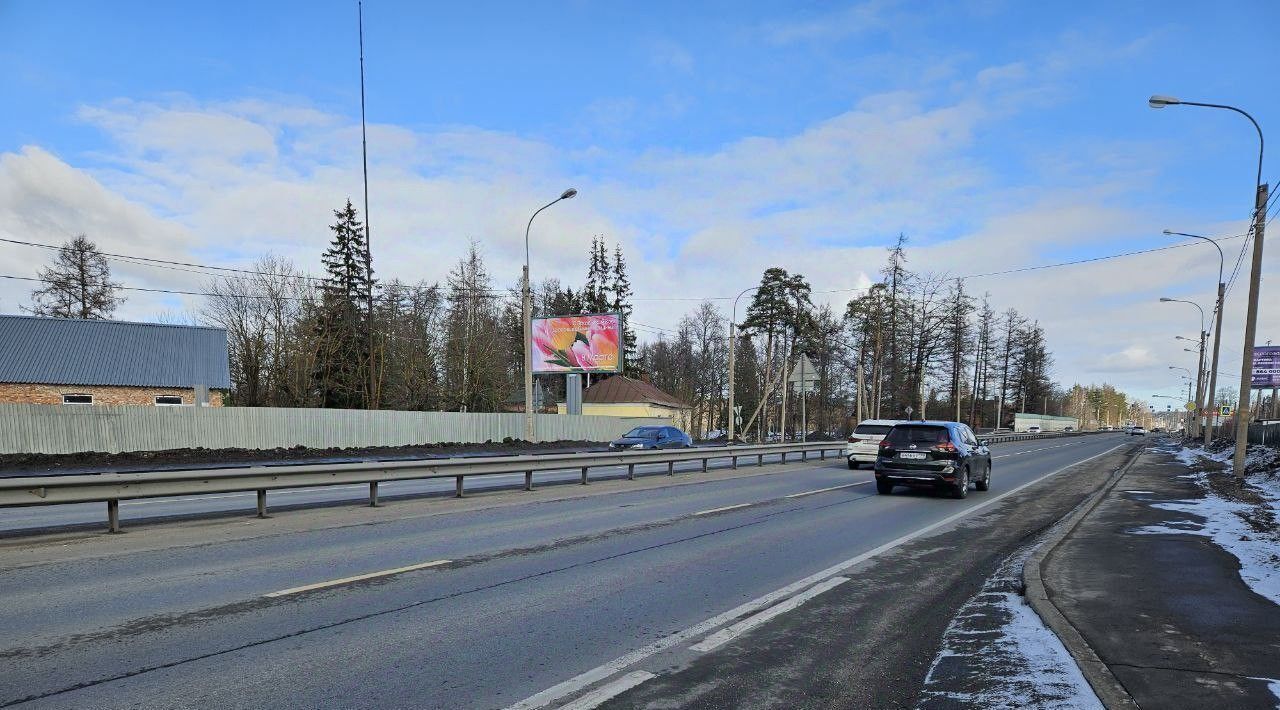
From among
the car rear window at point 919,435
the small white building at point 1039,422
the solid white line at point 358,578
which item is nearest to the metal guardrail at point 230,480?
the solid white line at point 358,578

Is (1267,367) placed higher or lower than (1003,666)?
higher

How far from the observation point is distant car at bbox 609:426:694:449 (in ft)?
102

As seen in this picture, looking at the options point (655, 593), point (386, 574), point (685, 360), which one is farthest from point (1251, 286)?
point (685, 360)

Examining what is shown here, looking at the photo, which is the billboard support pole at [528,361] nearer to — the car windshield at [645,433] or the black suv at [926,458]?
the car windshield at [645,433]

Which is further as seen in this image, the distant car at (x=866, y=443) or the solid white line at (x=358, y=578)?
the distant car at (x=866, y=443)

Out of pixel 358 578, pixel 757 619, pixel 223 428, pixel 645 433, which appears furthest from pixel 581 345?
pixel 757 619

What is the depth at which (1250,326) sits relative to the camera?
19.9m

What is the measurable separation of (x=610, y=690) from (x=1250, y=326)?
22695mm

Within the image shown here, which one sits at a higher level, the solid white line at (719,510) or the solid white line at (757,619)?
the solid white line at (757,619)

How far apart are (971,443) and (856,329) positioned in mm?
53257

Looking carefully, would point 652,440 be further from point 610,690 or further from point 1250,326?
point 610,690

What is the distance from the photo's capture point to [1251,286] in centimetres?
1972

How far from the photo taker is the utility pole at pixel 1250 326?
18.8m

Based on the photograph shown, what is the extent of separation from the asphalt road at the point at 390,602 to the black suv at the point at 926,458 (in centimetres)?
379
